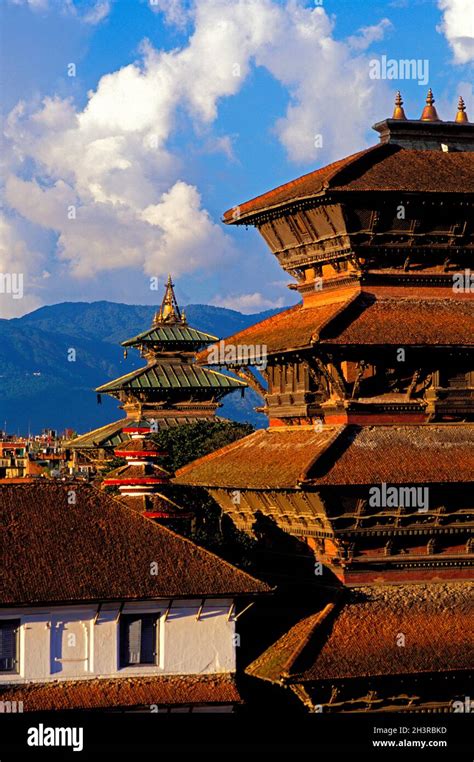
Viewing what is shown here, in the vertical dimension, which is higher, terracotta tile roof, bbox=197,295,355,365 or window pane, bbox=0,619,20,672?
terracotta tile roof, bbox=197,295,355,365

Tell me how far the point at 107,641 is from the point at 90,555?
196cm

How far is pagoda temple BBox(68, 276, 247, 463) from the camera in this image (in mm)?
99312

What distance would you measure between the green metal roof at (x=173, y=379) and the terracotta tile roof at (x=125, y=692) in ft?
216

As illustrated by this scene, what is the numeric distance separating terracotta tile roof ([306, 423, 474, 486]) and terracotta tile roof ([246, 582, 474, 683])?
110 inches

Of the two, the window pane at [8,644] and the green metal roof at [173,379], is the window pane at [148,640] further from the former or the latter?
the green metal roof at [173,379]

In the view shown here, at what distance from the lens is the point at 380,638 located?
34.4 m

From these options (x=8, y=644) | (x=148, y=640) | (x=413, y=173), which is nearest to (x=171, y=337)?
(x=413, y=173)

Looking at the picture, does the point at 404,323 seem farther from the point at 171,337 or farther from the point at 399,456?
the point at 171,337

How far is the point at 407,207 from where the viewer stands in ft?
121

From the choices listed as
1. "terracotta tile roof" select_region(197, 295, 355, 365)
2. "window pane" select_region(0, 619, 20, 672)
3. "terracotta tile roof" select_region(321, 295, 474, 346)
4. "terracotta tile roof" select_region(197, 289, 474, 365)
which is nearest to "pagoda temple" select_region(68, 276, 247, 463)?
"terracotta tile roof" select_region(197, 295, 355, 365)

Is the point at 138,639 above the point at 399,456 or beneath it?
beneath

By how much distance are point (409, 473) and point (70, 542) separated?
24.6 ft

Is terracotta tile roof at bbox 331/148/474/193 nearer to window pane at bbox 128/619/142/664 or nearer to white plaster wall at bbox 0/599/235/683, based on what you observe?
white plaster wall at bbox 0/599/235/683

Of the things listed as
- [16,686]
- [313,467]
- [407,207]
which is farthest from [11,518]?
[407,207]
